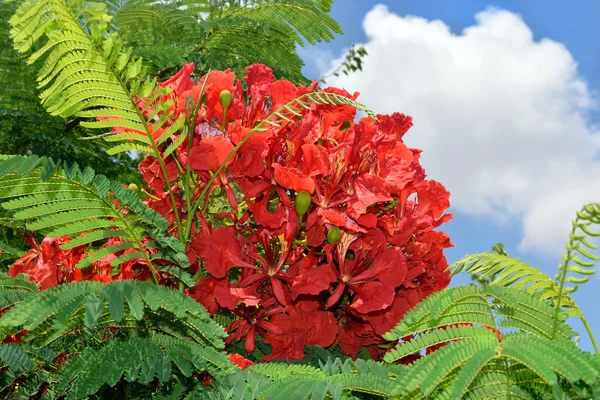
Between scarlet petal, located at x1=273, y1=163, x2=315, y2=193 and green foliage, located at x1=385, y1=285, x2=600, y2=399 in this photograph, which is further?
scarlet petal, located at x1=273, y1=163, x2=315, y2=193

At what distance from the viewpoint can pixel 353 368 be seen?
1.63 meters

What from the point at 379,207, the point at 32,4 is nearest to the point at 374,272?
the point at 379,207

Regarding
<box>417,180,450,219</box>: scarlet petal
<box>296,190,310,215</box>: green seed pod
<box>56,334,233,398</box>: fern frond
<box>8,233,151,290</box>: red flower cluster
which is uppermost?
<box>417,180,450,219</box>: scarlet petal

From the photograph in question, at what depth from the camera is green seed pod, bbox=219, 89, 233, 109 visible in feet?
6.20

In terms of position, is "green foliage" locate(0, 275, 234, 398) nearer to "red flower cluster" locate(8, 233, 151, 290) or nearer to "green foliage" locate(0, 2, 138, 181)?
"red flower cluster" locate(8, 233, 151, 290)

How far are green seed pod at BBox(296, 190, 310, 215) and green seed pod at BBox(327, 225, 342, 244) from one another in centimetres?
9

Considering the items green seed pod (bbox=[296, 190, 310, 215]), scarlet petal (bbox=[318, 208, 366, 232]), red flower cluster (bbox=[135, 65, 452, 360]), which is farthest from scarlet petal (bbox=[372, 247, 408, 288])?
green seed pod (bbox=[296, 190, 310, 215])

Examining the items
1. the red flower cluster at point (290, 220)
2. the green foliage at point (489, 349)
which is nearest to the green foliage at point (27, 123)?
the red flower cluster at point (290, 220)

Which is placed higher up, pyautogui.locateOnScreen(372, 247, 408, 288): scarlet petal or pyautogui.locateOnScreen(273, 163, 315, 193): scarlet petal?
pyautogui.locateOnScreen(273, 163, 315, 193): scarlet petal

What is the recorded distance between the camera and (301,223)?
1.84 m

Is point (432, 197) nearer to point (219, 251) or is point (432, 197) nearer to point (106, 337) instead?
point (219, 251)

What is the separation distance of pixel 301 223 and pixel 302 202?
0.26 ft

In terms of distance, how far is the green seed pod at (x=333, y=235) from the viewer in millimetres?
1781

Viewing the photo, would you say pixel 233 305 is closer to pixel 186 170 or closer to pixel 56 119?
pixel 186 170
